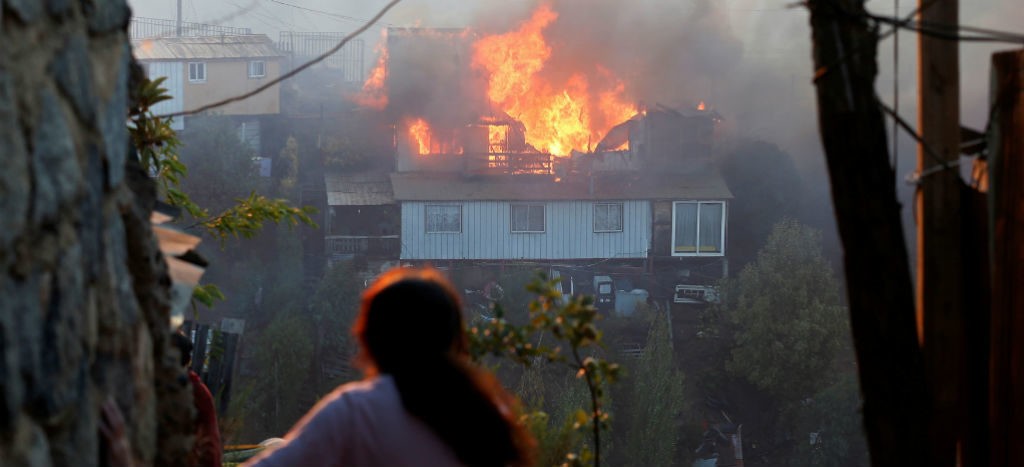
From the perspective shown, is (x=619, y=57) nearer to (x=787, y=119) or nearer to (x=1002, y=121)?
(x=787, y=119)

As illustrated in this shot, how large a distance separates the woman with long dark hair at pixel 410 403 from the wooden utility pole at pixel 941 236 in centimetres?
206

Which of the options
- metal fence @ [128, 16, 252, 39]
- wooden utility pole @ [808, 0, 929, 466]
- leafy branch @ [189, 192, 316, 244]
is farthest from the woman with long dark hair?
metal fence @ [128, 16, 252, 39]

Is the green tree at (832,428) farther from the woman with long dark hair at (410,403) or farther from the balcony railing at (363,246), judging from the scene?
the woman with long dark hair at (410,403)

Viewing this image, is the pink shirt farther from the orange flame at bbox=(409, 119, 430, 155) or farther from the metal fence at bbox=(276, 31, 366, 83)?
the metal fence at bbox=(276, 31, 366, 83)

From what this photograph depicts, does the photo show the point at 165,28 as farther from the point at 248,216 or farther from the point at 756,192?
the point at 248,216

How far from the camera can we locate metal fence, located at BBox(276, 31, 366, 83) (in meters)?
53.2

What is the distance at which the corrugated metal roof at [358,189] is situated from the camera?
116 feet

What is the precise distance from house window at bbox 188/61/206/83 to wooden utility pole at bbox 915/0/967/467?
4262 centimetres

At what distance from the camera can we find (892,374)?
Answer: 3.79m

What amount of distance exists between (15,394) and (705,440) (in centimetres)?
2787

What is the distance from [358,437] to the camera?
8.06 feet

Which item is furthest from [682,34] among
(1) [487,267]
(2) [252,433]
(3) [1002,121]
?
(3) [1002,121]

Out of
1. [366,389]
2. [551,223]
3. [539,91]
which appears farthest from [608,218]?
[366,389]

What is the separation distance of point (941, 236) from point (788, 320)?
26594mm
